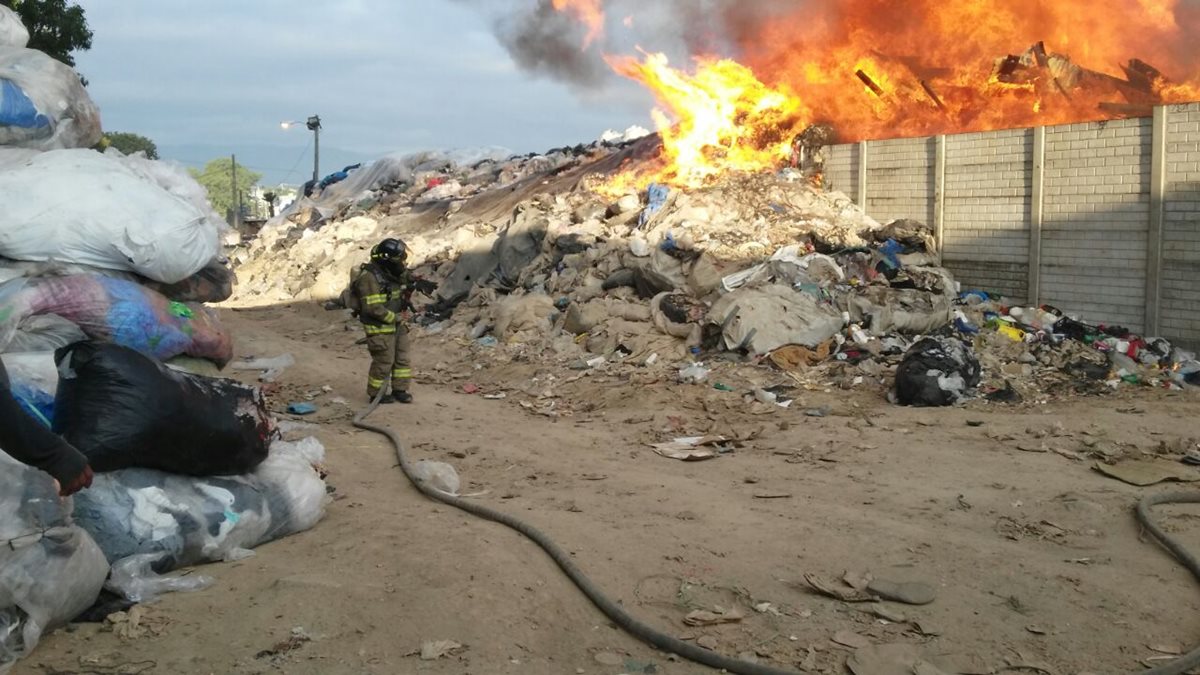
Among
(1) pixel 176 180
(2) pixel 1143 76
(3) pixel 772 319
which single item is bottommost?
(3) pixel 772 319

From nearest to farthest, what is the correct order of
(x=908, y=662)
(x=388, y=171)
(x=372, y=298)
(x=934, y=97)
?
1. (x=908, y=662)
2. (x=372, y=298)
3. (x=934, y=97)
4. (x=388, y=171)

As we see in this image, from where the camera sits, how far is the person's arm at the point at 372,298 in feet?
25.8

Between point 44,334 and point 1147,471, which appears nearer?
point 44,334

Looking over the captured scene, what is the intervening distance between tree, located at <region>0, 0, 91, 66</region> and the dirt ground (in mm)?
14503

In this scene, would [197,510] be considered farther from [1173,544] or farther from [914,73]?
[914,73]

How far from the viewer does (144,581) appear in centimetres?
331

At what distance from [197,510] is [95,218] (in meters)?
1.45

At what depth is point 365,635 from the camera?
3133 mm

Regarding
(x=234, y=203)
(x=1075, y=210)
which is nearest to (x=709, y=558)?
(x=1075, y=210)

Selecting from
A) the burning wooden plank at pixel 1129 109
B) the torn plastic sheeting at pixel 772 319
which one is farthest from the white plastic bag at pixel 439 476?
the burning wooden plank at pixel 1129 109

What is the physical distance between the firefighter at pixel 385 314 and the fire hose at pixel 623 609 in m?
2.03

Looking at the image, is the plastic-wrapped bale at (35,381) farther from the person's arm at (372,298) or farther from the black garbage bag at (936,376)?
the black garbage bag at (936,376)

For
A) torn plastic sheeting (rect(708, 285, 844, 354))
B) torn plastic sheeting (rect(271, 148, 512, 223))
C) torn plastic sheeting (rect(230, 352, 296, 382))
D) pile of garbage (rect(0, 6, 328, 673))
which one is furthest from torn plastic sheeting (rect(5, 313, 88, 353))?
torn plastic sheeting (rect(271, 148, 512, 223))

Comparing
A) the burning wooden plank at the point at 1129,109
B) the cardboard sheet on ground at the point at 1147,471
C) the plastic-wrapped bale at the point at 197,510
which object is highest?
the burning wooden plank at the point at 1129,109
